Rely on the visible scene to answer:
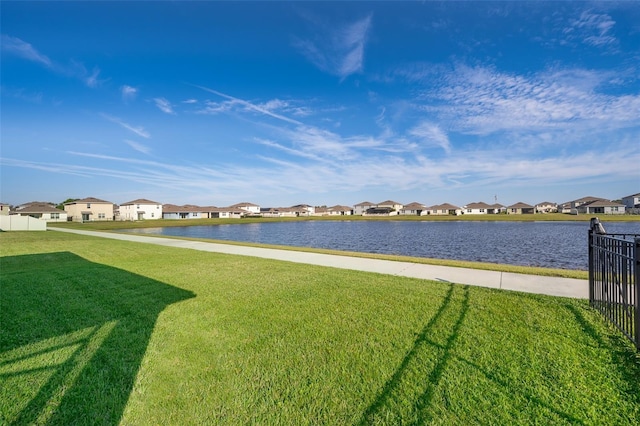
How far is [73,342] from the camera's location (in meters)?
4.10

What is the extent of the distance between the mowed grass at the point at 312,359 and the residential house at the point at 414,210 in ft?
326

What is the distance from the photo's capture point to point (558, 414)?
2600 millimetres

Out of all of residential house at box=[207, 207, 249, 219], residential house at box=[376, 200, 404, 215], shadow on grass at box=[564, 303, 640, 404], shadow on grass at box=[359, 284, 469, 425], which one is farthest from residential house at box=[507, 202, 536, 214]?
shadow on grass at box=[359, 284, 469, 425]

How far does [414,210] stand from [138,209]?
8262 cm

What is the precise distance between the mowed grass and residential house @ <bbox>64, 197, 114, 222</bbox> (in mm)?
77341

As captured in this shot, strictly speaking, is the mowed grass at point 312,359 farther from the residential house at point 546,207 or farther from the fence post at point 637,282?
the residential house at point 546,207

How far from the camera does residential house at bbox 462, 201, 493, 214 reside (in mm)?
97812

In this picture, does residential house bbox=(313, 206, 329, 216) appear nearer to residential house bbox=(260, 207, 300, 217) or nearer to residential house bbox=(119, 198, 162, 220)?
residential house bbox=(260, 207, 300, 217)

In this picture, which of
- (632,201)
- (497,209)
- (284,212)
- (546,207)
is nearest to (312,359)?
(632,201)

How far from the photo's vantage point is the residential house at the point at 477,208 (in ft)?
321

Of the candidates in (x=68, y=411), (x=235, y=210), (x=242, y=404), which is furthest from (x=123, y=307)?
(x=235, y=210)

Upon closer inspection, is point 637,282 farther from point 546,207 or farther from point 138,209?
point 546,207

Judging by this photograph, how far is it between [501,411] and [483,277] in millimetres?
5609

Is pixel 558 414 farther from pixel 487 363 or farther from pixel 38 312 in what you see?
pixel 38 312
